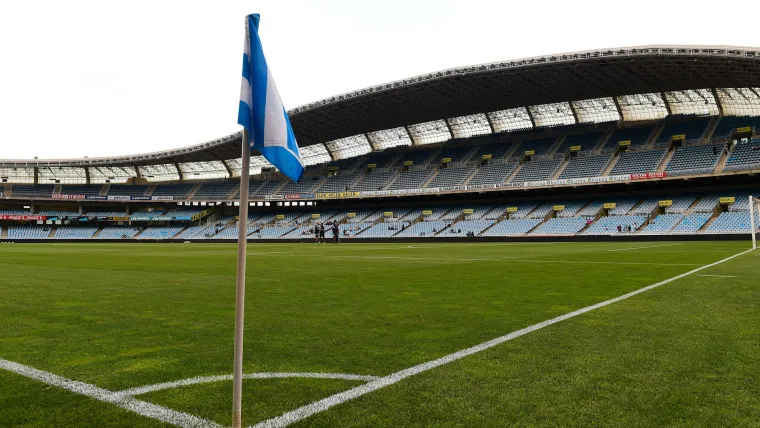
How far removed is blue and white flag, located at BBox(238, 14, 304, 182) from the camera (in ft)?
10.5

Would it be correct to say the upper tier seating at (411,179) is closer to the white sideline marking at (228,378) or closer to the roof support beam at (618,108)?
the roof support beam at (618,108)

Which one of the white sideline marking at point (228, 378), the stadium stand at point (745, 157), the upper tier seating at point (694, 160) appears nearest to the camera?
the white sideline marking at point (228, 378)

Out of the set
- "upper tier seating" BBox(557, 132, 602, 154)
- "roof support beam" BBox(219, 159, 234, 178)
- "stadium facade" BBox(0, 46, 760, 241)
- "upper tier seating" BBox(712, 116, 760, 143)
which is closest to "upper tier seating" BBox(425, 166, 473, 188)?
"stadium facade" BBox(0, 46, 760, 241)

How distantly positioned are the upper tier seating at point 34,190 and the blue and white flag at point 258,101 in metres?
93.4

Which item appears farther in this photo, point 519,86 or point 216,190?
point 216,190

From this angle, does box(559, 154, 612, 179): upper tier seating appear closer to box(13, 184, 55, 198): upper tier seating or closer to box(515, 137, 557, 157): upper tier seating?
box(515, 137, 557, 157): upper tier seating

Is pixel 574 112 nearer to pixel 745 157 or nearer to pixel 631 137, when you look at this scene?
pixel 631 137

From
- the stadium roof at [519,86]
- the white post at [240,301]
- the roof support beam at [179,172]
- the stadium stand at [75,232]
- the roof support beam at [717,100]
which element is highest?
the stadium roof at [519,86]

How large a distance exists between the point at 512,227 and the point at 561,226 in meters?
5.12

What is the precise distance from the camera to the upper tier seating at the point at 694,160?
4712 cm

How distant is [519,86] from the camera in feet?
168

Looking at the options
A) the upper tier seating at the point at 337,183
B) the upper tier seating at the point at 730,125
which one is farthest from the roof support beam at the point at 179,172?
the upper tier seating at the point at 730,125

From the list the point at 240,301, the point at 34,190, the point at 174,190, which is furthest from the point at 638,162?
the point at 34,190

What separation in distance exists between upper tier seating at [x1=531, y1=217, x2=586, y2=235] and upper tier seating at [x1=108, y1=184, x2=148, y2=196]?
65.3 metres
